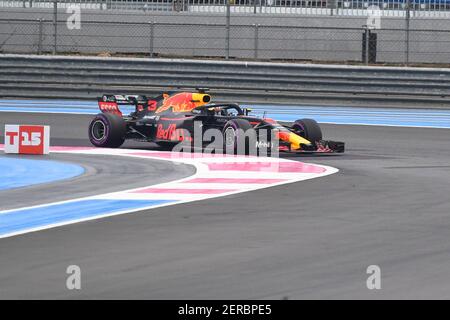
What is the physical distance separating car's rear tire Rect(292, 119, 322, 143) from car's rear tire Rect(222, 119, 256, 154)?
0.96m

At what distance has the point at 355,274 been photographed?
7043 millimetres

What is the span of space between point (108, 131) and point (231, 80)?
385 inches

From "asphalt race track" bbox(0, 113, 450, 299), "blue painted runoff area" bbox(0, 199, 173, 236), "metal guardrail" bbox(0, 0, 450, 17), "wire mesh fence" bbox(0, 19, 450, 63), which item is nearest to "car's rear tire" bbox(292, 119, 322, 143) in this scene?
"asphalt race track" bbox(0, 113, 450, 299)

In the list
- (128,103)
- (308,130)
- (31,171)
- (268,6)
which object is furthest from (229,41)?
(31,171)

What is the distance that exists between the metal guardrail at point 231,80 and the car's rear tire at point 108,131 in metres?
9.01

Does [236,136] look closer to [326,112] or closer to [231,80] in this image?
[326,112]

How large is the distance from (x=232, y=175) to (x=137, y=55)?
611 inches

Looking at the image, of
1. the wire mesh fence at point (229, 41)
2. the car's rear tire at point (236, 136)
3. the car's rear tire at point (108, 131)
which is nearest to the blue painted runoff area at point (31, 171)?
the car's rear tire at point (108, 131)

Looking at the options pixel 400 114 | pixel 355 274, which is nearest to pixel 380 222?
pixel 355 274

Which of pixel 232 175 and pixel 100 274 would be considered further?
pixel 232 175

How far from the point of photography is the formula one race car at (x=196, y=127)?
15594 mm

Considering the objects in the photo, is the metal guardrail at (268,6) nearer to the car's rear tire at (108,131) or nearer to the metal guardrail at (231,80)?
the metal guardrail at (231,80)

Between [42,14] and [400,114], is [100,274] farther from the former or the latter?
[42,14]
